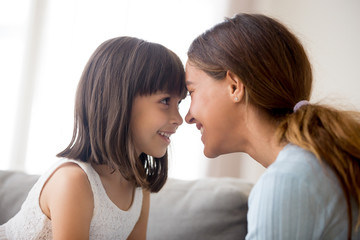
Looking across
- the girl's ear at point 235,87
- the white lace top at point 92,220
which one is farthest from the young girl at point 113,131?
the girl's ear at point 235,87

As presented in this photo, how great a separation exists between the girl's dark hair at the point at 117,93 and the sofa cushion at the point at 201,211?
20 cm

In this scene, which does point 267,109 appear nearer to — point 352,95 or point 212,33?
point 212,33

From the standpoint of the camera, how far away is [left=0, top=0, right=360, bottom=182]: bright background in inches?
88.4

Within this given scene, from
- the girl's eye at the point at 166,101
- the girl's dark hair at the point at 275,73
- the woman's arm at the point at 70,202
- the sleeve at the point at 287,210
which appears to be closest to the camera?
the sleeve at the point at 287,210

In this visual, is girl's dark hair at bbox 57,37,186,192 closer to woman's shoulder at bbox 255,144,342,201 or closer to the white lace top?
the white lace top

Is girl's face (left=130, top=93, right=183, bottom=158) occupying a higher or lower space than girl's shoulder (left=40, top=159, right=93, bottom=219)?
higher

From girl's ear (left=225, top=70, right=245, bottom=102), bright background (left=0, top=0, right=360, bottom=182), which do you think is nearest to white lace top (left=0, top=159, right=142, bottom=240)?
girl's ear (left=225, top=70, right=245, bottom=102)

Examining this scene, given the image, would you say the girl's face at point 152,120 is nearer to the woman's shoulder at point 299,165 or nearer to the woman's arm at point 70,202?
the woman's arm at point 70,202

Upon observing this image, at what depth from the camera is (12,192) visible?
1.51 m

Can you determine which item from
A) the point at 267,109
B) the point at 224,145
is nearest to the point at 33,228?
the point at 224,145

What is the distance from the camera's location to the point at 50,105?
2291 mm

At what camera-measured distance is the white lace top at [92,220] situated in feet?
3.81

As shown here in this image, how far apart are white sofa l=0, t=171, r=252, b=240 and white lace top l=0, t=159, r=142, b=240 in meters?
0.18

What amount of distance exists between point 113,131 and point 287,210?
0.63m
